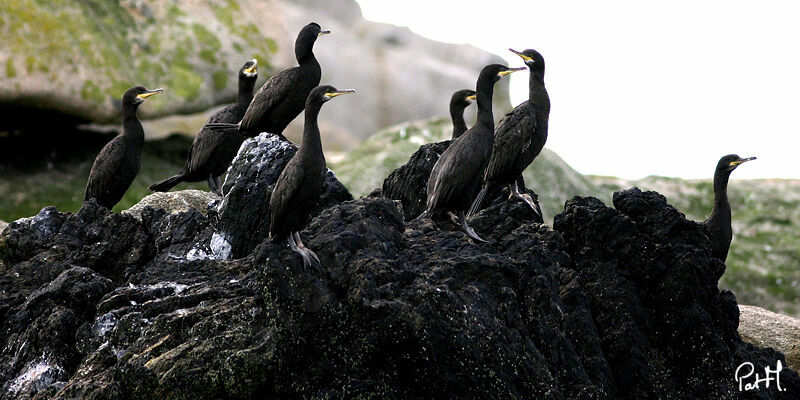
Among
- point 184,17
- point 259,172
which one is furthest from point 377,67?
point 259,172

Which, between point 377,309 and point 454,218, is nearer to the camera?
point 377,309

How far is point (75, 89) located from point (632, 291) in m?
19.0

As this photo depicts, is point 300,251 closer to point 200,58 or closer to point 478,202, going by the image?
point 478,202

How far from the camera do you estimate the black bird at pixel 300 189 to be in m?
8.87

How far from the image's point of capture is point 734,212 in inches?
1270

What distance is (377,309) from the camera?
8.40 meters

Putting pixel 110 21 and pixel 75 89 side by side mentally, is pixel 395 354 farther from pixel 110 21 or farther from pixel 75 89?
pixel 110 21

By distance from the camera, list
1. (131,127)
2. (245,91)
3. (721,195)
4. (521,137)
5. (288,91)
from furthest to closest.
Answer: (245,91) < (131,127) < (721,195) < (288,91) < (521,137)

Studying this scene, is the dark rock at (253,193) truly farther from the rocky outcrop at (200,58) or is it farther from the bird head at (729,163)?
the rocky outcrop at (200,58)

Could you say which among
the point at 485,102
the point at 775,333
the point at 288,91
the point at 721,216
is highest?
the point at 485,102

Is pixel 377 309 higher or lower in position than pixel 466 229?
lower

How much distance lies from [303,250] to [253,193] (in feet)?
8.65

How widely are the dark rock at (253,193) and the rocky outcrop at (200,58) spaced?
14.8 meters

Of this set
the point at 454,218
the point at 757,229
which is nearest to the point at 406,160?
the point at 757,229
